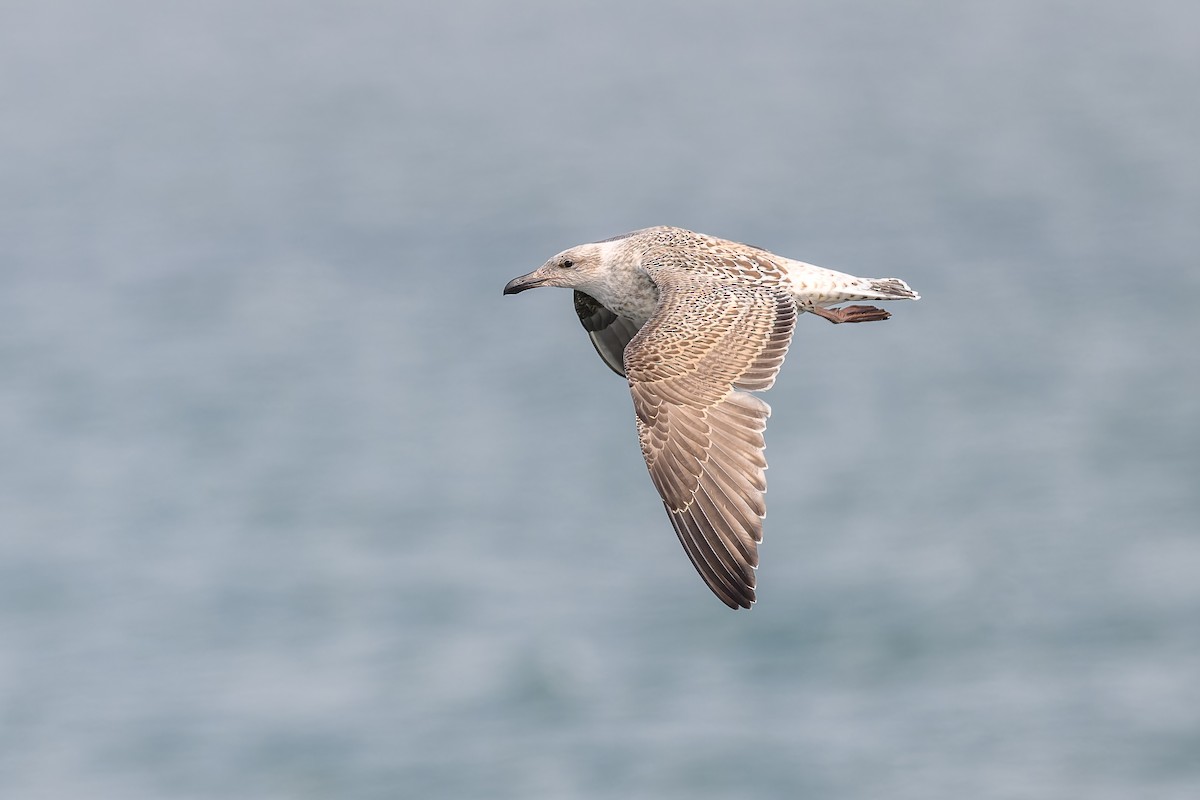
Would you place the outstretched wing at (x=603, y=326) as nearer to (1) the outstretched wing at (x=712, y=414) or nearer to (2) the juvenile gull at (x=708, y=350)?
(2) the juvenile gull at (x=708, y=350)

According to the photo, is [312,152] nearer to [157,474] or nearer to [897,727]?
[157,474]

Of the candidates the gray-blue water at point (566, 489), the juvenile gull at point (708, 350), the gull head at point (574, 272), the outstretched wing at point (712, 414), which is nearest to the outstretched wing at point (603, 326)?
the juvenile gull at point (708, 350)

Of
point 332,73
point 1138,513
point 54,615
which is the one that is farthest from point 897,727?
point 332,73

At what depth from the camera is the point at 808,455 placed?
7525cm

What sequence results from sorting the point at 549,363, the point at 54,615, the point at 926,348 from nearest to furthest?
the point at 54,615
the point at 549,363
the point at 926,348

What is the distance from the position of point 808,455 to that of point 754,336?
55.8 metres

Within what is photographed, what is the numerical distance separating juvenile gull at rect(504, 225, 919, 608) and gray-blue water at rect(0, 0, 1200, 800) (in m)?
46.2

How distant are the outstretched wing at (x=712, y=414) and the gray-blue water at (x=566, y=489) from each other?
47.4m

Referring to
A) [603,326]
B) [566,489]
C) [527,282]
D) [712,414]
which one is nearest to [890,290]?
[712,414]

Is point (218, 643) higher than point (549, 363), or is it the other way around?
point (549, 363)

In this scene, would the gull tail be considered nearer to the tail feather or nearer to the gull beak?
the tail feather

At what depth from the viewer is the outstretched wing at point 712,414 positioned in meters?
18.7

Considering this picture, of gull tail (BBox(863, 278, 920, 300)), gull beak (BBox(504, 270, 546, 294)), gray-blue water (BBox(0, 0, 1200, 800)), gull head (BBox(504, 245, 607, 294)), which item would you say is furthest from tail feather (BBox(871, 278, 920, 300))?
gray-blue water (BBox(0, 0, 1200, 800))

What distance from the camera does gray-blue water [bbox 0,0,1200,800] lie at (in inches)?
2682
